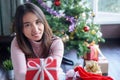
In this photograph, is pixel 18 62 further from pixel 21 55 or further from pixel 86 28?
pixel 86 28

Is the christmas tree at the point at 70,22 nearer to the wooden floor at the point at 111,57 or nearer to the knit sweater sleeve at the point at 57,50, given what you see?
the wooden floor at the point at 111,57

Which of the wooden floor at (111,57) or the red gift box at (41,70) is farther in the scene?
the wooden floor at (111,57)

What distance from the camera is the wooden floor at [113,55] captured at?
7.68ft

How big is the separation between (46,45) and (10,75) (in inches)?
36.7

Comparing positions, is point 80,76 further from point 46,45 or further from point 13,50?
point 13,50

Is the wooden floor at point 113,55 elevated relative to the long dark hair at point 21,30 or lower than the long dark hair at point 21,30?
lower

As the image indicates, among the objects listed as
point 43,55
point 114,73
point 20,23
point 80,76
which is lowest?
point 114,73

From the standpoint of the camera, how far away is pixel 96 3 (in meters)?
3.32

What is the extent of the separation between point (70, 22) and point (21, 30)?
96 cm

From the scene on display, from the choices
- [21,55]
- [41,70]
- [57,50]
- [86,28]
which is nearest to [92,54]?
[86,28]

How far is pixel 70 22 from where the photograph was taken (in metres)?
2.19

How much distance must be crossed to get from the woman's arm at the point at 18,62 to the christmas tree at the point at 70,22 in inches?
34.4

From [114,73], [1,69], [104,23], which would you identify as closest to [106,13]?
[104,23]

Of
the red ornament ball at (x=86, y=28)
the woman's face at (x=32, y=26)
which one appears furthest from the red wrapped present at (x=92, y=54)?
the woman's face at (x=32, y=26)
